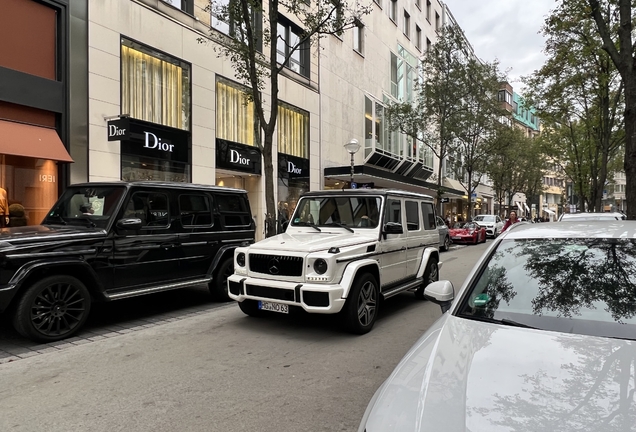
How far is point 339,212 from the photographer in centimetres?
699

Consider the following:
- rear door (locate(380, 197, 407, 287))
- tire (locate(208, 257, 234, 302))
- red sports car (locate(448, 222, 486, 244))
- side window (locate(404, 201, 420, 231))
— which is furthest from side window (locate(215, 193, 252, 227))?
red sports car (locate(448, 222, 486, 244))

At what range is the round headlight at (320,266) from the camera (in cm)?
535

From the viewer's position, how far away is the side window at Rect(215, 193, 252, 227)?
8.11 meters

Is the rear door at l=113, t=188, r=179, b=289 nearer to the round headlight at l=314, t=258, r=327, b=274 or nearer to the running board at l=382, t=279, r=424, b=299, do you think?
the round headlight at l=314, t=258, r=327, b=274

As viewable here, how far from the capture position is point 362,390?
395cm

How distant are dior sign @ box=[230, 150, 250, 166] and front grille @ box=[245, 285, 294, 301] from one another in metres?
11.4

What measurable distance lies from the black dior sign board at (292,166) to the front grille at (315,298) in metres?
14.6

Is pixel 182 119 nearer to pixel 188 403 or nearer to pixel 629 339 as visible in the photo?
pixel 188 403

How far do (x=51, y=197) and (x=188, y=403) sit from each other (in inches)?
375

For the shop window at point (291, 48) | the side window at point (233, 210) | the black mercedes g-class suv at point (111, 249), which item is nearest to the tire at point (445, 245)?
the shop window at point (291, 48)

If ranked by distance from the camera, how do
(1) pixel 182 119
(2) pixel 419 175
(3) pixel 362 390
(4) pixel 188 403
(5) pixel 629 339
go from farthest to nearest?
(2) pixel 419 175, (1) pixel 182 119, (3) pixel 362 390, (4) pixel 188 403, (5) pixel 629 339

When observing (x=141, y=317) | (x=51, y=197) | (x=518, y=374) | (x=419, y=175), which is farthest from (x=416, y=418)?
(x=419, y=175)

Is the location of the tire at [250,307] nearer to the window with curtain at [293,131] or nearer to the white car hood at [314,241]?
the white car hood at [314,241]

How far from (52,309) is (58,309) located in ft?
0.23
